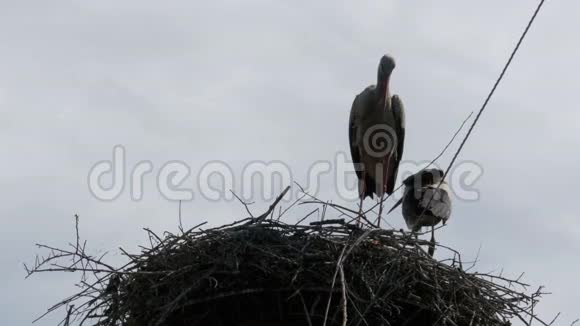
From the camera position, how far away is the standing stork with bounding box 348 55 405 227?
29.1 feet

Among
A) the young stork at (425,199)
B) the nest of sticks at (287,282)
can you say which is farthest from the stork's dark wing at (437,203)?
the nest of sticks at (287,282)

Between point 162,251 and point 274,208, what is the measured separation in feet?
2.07

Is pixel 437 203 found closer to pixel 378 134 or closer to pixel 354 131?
pixel 378 134

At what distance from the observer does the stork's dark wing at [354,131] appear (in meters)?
9.05

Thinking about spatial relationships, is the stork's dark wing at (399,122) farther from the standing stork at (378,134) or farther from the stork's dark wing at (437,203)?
the stork's dark wing at (437,203)

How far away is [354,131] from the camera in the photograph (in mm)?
9148

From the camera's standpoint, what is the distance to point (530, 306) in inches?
230

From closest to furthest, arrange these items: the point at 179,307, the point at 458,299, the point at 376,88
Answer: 1. the point at 179,307
2. the point at 458,299
3. the point at 376,88

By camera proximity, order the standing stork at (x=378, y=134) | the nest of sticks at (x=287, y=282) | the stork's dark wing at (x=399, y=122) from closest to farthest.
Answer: the nest of sticks at (x=287, y=282) → the standing stork at (x=378, y=134) → the stork's dark wing at (x=399, y=122)

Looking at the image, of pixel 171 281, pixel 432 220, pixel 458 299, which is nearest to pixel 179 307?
pixel 171 281

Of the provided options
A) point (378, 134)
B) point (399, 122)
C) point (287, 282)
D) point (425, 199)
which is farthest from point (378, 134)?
point (287, 282)

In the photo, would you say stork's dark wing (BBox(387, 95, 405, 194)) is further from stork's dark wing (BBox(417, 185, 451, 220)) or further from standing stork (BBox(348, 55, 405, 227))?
stork's dark wing (BBox(417, 185, 451, 220))

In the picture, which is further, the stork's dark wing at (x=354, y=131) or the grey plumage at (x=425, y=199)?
the stork's dark wing at (x=354, y=131)

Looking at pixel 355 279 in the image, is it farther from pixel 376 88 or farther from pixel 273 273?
pixel 376 88
